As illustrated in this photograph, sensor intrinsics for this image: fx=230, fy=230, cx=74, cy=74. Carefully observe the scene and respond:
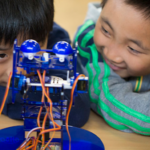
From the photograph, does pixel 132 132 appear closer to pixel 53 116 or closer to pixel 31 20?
pixel 53 116

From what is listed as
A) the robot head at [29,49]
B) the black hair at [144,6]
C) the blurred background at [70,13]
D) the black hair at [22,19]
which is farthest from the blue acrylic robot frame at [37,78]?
Result: the blurred background at [70,13]

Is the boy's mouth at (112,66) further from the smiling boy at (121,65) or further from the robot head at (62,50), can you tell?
the robot head at (62,50)

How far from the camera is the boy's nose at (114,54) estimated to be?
716 mm

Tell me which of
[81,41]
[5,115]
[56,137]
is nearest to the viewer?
[56,137]

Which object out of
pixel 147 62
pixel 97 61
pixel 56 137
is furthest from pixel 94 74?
pixel 56 137

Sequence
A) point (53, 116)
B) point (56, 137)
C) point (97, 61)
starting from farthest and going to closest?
1. point (97, 61)
2. point (56, 137)
3. point (53, 116)

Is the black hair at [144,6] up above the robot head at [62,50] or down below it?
above

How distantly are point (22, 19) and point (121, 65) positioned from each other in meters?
0.34

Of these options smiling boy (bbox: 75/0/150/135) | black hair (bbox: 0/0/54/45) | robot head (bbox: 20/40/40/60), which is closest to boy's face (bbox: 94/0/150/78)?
smiling boy (bbox: 75/0/150/135)

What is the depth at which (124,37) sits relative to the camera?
672 mm

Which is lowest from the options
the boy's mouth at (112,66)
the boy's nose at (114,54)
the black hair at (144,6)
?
the boy's mouth at (112,66)

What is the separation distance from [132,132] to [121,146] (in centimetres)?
9

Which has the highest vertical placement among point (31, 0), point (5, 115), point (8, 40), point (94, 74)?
point (31, 0)

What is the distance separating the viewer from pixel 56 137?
60 centimetres
